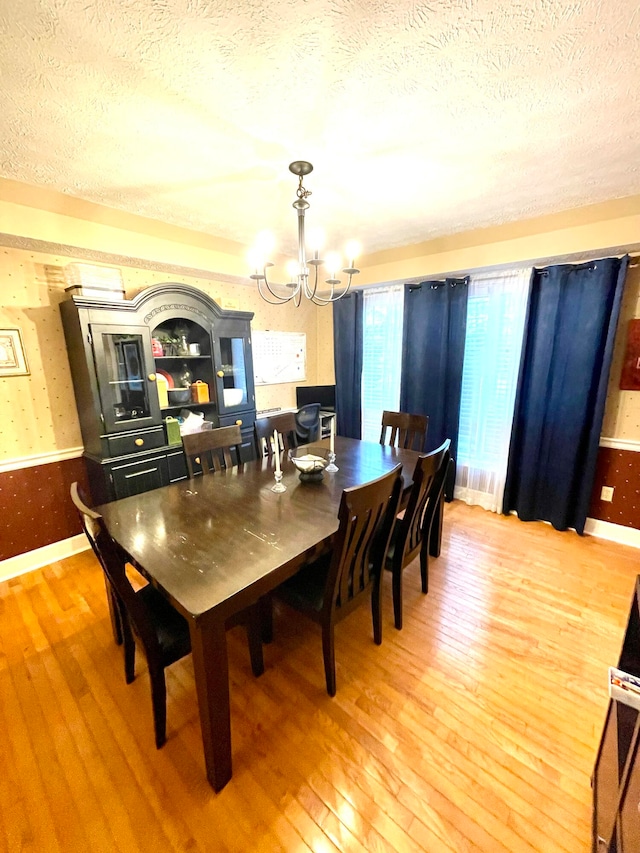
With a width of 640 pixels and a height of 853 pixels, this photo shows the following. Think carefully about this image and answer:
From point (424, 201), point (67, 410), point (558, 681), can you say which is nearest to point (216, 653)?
point (558, 681)

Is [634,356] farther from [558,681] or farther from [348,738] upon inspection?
[348,738]

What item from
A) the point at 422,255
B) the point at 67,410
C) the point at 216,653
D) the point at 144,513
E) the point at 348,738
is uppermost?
the point at 422,255

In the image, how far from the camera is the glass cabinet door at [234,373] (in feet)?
9.95

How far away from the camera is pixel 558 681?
154cm

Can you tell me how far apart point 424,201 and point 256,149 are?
1158mm

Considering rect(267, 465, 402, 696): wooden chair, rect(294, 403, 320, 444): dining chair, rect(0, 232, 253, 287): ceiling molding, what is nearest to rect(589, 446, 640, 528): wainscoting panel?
rect(267, 465, 402, 696): wooden chair

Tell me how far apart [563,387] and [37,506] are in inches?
159

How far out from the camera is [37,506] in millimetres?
2375

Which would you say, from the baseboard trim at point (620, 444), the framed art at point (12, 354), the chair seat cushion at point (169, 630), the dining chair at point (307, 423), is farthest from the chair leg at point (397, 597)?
the framed art at point (12, 354)

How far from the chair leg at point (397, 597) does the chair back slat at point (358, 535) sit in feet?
0.51

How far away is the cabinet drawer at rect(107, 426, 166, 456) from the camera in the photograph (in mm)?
2364

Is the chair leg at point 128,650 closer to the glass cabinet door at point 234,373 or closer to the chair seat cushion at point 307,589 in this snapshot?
the chair seat cushion at point 307,589

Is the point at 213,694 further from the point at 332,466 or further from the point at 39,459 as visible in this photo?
the point at 39,459

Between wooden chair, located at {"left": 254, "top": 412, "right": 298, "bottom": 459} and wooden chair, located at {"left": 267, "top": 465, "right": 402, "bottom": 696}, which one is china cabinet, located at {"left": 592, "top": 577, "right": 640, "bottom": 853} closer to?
wooden chair, located at {"left": 267, "top": 465, "right": 402, "bottom": 696}
